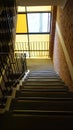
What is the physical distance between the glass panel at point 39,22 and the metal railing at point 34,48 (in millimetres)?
815

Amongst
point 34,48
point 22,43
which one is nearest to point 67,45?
point 22,43

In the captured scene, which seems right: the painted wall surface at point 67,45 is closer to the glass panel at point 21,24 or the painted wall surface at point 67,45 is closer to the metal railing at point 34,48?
the glass panel at point 21,24

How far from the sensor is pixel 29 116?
169 centimetres

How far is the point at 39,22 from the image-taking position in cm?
823

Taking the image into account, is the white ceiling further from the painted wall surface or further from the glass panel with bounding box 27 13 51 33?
the glass panel with bounding box 27 13 51 33

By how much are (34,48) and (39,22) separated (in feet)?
4.99

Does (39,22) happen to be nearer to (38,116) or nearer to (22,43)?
(22,43)

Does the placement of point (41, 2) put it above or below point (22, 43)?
above

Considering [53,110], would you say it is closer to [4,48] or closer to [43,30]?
[4,48]

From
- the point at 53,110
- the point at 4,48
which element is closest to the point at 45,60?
the point at 4,48

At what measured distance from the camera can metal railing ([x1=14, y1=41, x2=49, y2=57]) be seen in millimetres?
9124

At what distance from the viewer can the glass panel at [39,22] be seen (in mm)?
7988

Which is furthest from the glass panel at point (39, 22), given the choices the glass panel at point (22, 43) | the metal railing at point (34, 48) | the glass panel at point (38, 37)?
the metal railing at point (34, 48)

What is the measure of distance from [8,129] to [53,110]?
0.56 m
